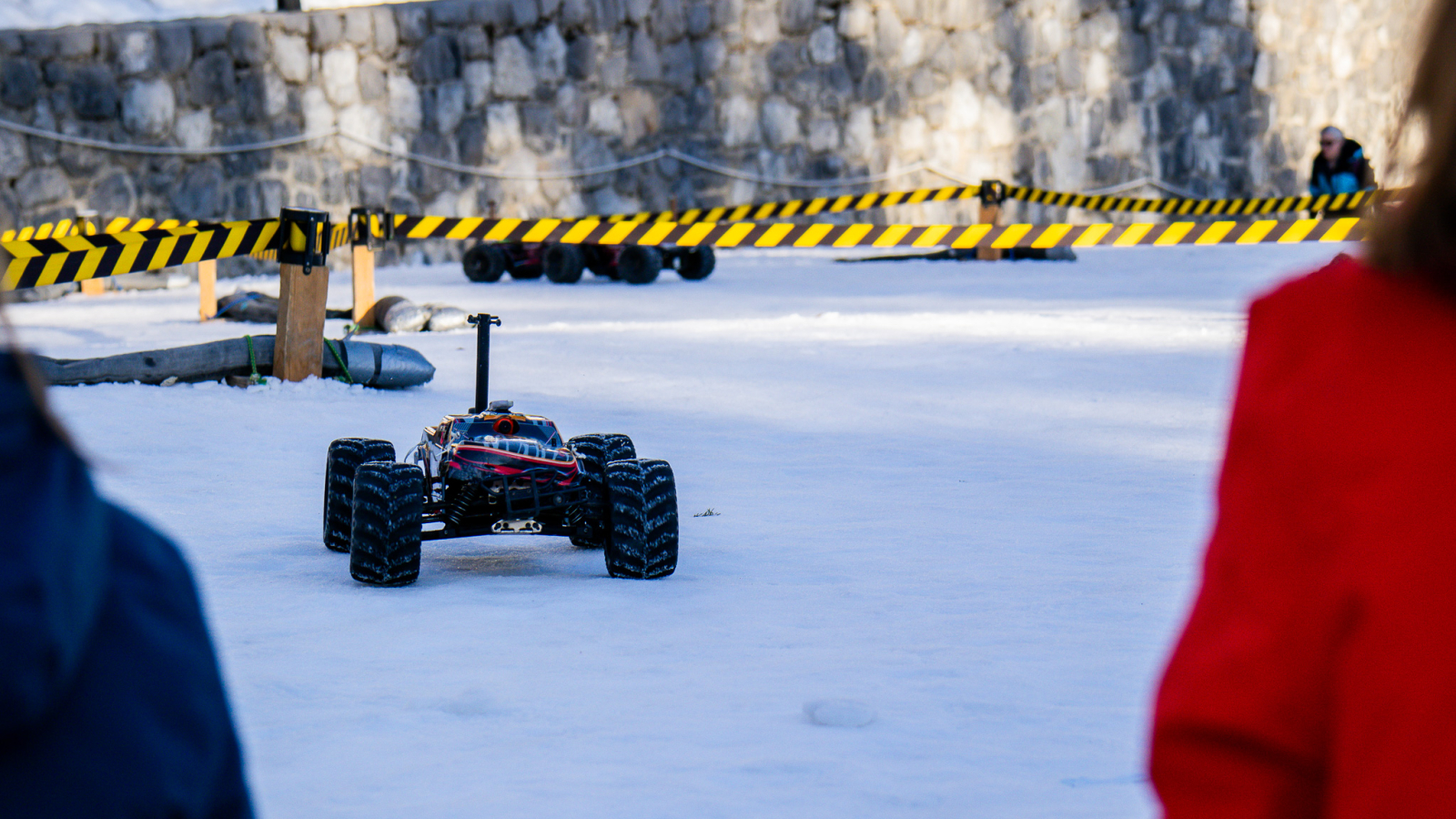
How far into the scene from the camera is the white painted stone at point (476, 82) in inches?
661

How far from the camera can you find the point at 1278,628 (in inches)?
29.0

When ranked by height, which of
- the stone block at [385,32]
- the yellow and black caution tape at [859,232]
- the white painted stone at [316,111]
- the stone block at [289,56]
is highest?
the stone block at [385,32]

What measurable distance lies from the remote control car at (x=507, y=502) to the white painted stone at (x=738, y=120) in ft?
46.3

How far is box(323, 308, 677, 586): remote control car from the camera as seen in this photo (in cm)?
382

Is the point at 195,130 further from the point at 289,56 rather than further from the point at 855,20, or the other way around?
the point at 855,20

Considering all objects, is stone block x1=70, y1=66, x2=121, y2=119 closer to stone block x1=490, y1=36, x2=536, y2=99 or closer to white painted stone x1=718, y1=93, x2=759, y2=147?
stone block x1=490, y1=36, x2=536, y2=99

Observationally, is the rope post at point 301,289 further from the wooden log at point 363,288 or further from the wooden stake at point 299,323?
the wooden log at point 363,288

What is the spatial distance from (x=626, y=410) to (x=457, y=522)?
9.83ft

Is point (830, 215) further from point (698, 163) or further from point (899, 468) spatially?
point (899, 468)

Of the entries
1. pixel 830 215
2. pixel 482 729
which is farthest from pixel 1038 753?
pixel 830 215

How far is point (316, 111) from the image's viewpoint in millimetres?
16156

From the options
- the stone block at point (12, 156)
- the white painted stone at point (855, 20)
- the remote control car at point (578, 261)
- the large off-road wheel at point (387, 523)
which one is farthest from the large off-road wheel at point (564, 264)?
the large off-road wheel at point (387, 523)

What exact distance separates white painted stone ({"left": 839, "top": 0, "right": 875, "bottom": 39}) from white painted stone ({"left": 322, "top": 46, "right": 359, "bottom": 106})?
5578mm

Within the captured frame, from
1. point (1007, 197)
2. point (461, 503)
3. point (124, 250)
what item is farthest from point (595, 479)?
point (1007, 197)
